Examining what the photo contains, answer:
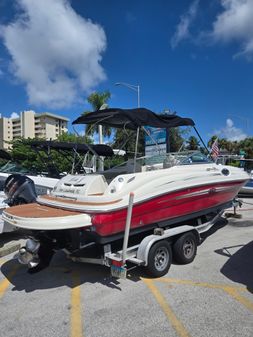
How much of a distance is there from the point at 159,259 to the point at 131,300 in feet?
3.25

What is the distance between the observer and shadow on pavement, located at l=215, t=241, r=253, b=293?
4.44 m

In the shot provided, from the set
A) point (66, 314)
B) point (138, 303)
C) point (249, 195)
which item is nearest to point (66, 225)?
point (66, 314)

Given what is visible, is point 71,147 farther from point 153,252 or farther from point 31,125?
point 31,125

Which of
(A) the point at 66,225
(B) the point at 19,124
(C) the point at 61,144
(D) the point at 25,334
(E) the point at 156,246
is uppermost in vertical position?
(B) the point at 19,124

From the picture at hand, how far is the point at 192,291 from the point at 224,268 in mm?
1051

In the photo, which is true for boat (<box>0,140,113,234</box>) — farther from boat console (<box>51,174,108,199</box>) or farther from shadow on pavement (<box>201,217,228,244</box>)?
shadow on pavement (<box>201,217,228,244</box>)

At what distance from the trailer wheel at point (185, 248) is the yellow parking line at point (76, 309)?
1761mm

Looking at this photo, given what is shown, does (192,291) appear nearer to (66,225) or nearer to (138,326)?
(138,326)

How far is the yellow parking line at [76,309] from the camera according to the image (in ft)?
10.6

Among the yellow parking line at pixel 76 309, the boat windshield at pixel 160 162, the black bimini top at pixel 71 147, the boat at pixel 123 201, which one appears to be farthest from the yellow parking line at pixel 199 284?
the black bimini top at pixel 71 147

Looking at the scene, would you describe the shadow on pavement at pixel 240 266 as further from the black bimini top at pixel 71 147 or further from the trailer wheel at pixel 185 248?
the black bimini top at pixel 71 147

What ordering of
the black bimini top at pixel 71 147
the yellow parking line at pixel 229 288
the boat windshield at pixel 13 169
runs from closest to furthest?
the yellow parking line at pixel 229 288 < the black bimini top at pixel 71 147 < the boat windshield at pixel 13 169

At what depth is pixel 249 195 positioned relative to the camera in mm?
13117

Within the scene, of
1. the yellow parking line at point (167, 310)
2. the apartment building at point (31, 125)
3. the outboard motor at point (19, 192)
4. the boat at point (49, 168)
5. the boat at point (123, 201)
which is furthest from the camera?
the apartment building at point (31, 125)
